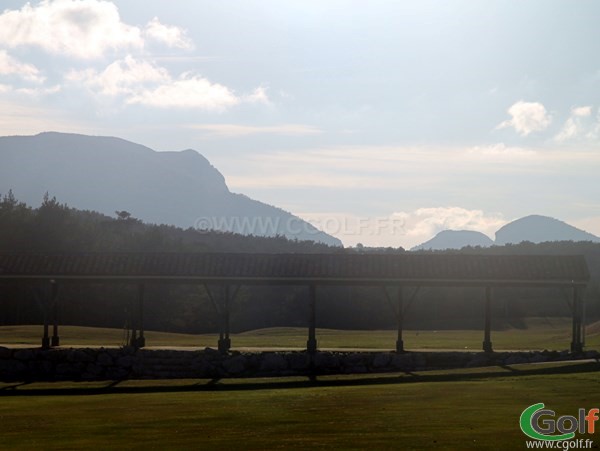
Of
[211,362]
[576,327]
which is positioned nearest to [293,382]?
[211,362]

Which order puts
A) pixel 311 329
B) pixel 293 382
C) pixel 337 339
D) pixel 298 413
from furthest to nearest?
pixel 337 339, pixel 311 329, pixel 293 382, pixel 298 413

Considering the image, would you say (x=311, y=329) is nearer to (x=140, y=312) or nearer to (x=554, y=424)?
(x=140, y=312)

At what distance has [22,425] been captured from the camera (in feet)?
66.3

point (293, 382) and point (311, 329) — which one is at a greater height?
point (311, 329)

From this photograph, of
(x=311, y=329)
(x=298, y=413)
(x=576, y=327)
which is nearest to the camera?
(x=298, y=413)

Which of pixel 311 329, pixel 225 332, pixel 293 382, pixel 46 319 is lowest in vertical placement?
pixel 293 382

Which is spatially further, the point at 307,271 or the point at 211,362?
the point at 307,271

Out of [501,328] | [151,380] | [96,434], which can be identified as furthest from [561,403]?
[501,328]

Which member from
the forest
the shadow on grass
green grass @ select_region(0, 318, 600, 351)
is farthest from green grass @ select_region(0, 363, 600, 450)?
the forest

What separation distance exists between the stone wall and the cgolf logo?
17507mm

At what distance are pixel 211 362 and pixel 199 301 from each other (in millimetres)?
40299

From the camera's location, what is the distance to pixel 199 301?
77.2m

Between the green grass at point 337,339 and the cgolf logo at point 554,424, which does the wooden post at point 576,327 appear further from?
the cgolf logo at point 554,424

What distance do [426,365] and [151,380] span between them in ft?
31.9
